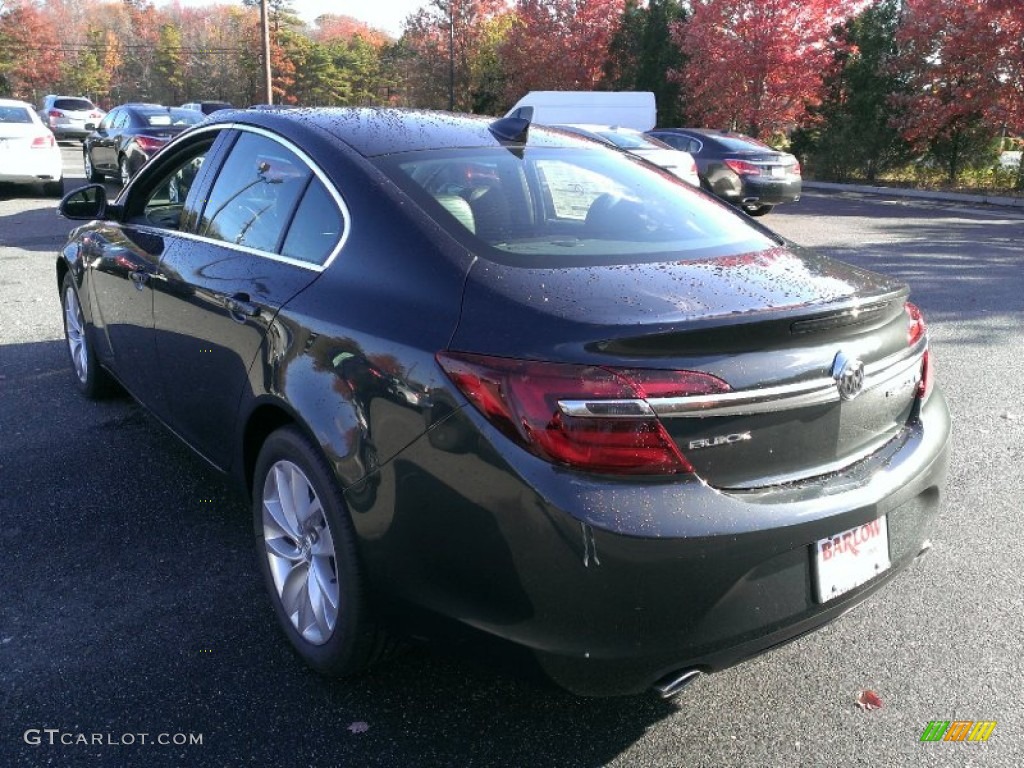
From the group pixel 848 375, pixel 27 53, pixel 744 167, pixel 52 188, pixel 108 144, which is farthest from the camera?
pixel 27 53

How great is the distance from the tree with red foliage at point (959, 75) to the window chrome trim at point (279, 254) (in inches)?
834

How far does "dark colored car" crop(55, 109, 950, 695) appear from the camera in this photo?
6.61 feet

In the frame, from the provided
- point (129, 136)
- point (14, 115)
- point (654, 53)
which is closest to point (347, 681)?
point (129, 136)

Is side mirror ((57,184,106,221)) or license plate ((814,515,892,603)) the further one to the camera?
side mirror ((57,184,106,221))

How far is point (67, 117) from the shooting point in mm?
31828

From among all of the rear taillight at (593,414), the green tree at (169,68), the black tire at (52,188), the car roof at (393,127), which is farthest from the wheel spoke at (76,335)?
the green tree at (169,68)

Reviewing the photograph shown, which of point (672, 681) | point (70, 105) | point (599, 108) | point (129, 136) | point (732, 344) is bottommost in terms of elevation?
point (672, 681)

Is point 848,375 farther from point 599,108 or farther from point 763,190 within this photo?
point 599,108

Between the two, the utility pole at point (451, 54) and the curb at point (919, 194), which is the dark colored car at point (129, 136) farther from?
the utility pole at point (451, 54)

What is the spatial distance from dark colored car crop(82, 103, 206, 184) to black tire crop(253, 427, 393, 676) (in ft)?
44.8

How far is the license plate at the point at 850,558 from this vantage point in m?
2.21

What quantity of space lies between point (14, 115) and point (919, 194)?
1863 cm

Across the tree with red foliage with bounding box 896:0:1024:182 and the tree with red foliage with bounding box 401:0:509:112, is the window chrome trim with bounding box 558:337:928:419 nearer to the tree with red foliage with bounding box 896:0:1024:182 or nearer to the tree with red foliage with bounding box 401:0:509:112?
the tree with red foliage with bounding box 896:0:1024:182

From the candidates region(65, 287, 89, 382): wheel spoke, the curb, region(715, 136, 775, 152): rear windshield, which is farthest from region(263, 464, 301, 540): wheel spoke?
the curb
